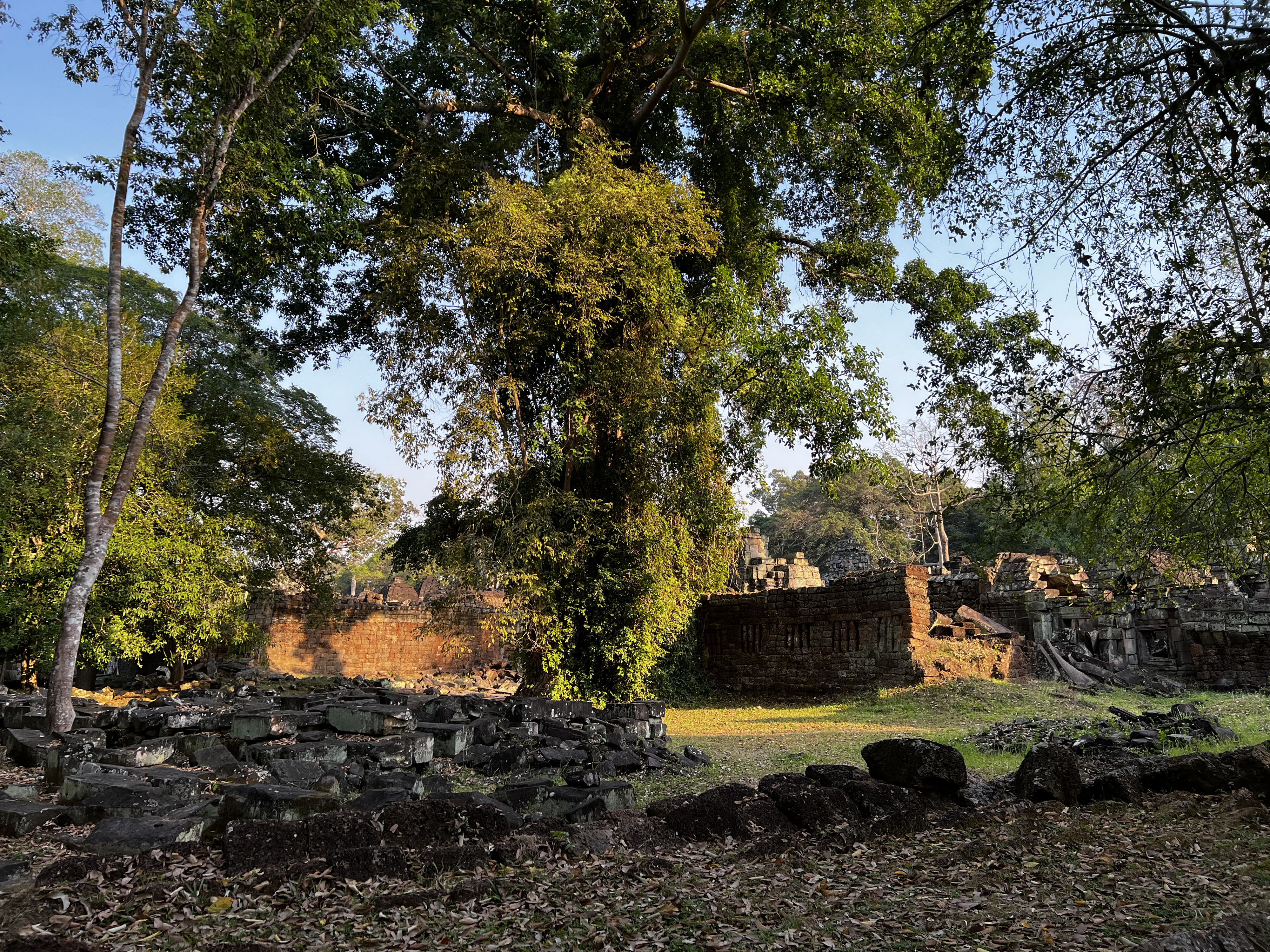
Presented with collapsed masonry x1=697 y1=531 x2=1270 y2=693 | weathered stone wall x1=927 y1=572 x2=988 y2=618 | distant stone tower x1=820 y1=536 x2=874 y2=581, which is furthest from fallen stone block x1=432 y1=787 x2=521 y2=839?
distant stone tower x1=820 y1=536 x2=874 y2=581

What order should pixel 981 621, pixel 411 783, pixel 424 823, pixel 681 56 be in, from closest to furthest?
1. pixel 424 823
2. pixel 411 783
3. pixel 681 56
4. pixel 981 621

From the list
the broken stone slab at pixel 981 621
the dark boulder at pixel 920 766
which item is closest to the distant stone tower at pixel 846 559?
the broken stone slab at pixel 981 621

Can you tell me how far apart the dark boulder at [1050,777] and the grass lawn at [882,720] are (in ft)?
5.56

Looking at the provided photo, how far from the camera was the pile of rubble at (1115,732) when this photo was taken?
281 inches

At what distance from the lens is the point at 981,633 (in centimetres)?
1507

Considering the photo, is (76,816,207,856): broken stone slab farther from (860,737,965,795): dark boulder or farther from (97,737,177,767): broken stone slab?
(860,737,965,795): dark boulder

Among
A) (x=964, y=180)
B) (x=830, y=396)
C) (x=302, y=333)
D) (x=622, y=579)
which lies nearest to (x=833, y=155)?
(x=830, y=396)

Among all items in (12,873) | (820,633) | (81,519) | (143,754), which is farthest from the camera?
(820,633)

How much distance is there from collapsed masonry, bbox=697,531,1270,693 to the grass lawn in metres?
Result: 0.73

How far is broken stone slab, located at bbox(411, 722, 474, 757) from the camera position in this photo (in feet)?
23.4

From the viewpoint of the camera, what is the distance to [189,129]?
26.8 ft

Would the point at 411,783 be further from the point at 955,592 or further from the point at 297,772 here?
the point at 955,592

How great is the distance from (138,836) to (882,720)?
998 centimetres

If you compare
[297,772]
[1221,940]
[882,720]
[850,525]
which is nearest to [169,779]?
[297,772]
